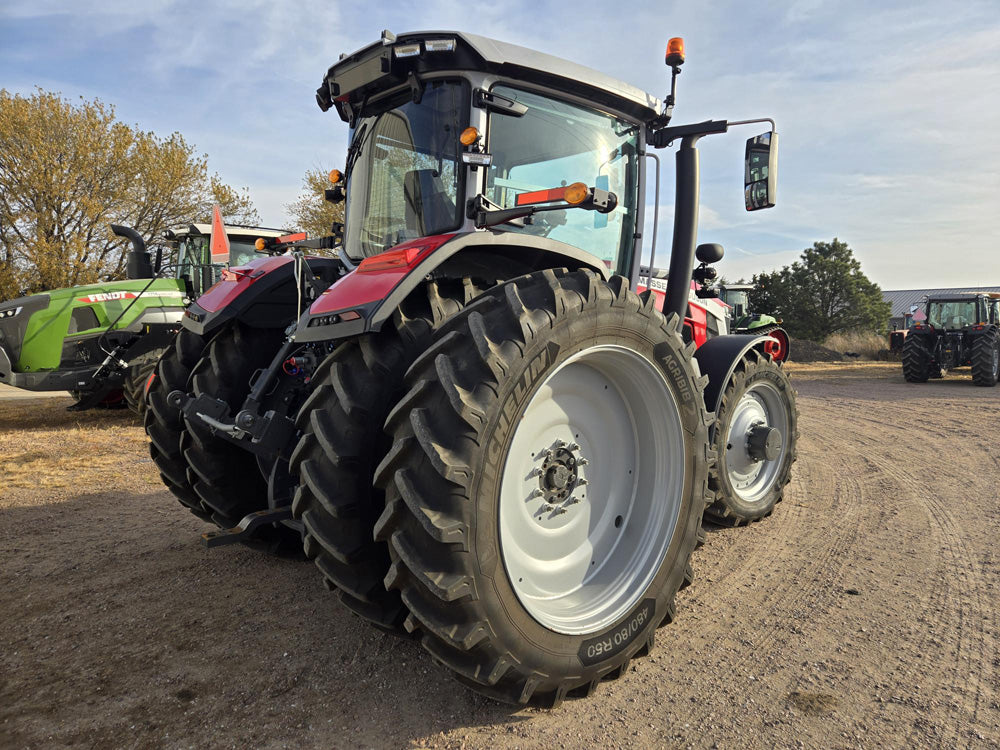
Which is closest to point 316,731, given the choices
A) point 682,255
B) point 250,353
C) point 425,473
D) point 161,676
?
point 161,676

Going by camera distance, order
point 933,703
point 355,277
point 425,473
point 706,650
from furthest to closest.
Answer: point 706,650
point 355,277
point 933,703
point 425,473

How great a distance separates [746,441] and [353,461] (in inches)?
119

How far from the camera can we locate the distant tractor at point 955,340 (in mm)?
13875

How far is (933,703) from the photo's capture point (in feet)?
6.95

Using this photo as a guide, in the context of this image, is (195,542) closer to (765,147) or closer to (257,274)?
(257,274)

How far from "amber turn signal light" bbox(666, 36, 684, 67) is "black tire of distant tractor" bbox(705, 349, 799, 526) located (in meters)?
1.87

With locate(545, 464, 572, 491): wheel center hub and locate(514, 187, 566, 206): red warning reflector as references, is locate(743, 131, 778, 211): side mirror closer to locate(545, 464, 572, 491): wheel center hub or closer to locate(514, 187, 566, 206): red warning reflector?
locate(514, 187, 566, 206): red warning reflector

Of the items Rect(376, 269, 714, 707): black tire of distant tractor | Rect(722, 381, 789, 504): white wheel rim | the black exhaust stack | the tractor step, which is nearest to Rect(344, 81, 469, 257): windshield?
Rect(376, 269, 714, 707): black tire of distant tractor

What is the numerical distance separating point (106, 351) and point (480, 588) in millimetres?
7721

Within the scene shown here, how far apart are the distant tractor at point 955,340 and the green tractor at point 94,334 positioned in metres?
15.1

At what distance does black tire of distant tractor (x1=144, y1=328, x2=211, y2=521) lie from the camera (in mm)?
3244

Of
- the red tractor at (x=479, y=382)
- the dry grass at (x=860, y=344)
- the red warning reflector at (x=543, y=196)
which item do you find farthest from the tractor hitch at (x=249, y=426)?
the dry grass at (x=860, y=344)

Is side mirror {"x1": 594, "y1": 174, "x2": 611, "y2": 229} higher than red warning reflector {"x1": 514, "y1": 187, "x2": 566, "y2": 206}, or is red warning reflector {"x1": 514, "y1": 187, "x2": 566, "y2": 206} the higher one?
side mirror {"x1": 594, "y1": 174, "x2": 611, "y2": 229}

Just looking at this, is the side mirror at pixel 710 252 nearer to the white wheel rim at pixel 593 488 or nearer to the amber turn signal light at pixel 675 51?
the amber turn signal light at pixel 675 51
